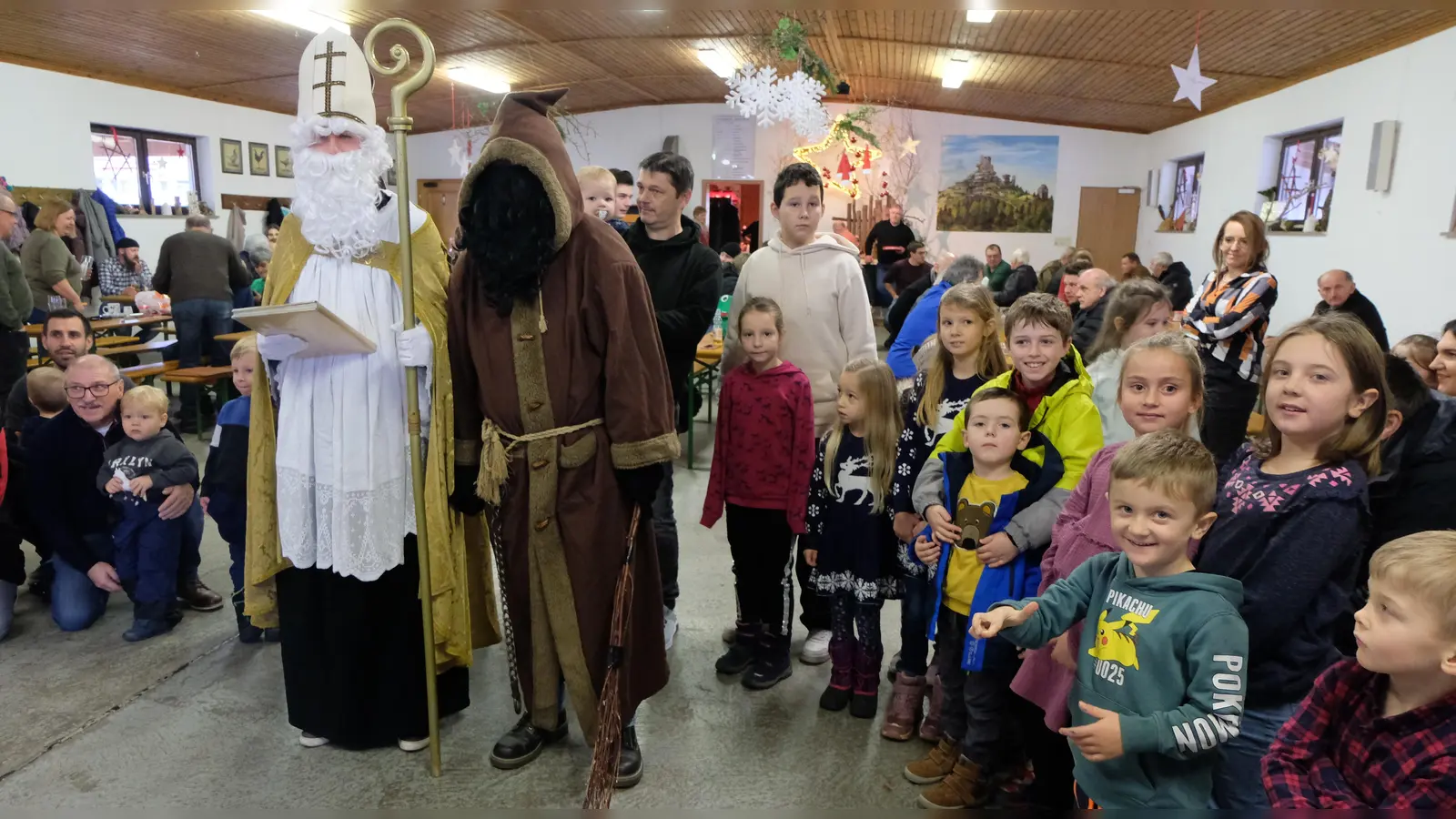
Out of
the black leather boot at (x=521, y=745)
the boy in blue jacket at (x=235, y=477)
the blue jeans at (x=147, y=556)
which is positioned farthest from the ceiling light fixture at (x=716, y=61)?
the black leather boot at (x=521, y=745)

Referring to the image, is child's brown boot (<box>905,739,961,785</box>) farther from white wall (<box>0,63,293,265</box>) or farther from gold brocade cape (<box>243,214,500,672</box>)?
white wall (<box>0,63,293,265</box>)

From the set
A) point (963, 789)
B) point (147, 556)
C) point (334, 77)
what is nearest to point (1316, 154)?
point (963, 789)

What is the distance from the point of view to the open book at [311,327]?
6.26 feet

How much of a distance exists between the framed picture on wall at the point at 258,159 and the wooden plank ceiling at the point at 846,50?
1.79 ft

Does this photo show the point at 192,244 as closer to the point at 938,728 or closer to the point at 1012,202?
the point at 938,728

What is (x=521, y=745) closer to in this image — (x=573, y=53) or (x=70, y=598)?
(x=70, y=598)

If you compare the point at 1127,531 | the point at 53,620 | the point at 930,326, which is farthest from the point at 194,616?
the point at 1127,531

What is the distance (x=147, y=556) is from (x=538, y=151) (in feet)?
7.84

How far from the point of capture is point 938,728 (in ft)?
8.46

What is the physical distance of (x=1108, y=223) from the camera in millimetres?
13297

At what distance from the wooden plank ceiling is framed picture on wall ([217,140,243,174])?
58 cm

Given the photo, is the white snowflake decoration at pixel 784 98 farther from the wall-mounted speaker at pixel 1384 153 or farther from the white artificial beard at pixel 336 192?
the wall-mounted speaker at pixel 1384 153

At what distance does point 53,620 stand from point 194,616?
20.6 inches

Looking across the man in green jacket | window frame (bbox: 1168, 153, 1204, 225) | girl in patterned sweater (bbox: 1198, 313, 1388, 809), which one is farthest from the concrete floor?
window frame (bbox: 1168, 153, 1204, 225)
